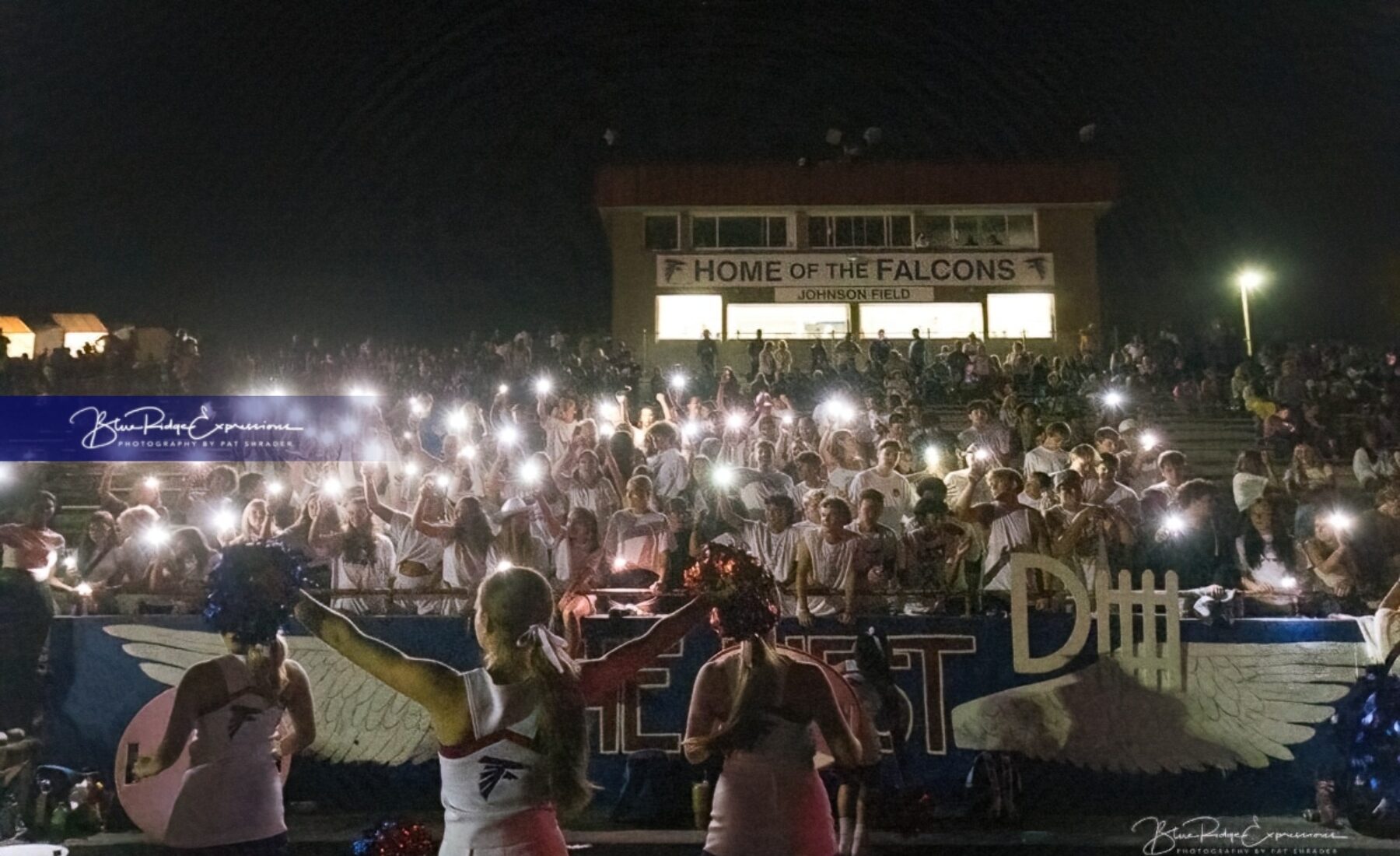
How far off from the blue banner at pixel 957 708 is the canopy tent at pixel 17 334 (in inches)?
1285

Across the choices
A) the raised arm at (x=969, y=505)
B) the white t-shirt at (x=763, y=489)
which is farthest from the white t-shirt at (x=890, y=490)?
the white t-shirt at (x=763, y=489)

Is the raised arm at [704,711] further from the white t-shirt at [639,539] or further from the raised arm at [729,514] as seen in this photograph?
Answer: the raised arm at [729,514]

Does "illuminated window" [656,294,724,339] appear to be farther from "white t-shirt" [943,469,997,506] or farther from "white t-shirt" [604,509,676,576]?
"white t-shirt" [604,509,676,576]

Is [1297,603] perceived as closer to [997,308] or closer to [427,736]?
[427,736]

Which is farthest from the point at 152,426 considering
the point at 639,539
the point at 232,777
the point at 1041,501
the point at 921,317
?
the point at 921,317

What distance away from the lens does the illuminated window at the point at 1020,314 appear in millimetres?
27969

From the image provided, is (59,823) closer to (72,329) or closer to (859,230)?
(859,230)

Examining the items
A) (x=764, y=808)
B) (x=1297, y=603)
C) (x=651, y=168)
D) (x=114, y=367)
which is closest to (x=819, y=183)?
(x=651, y=168)

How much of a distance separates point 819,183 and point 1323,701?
904 inches

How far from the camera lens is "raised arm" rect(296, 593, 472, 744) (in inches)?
122

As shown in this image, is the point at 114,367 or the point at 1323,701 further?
the point at 114,367

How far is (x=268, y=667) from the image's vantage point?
3865mm

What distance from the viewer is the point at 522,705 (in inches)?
122

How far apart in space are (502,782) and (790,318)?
25616 mm
